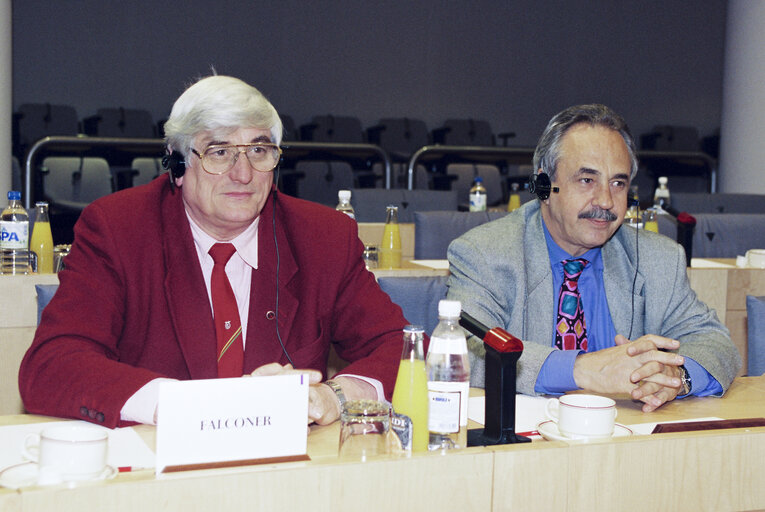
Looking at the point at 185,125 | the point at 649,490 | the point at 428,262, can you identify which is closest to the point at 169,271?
the point at 185,125

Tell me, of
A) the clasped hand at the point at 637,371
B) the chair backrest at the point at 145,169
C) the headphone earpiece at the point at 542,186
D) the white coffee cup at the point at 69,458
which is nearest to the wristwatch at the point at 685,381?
the clasped hand at the point at 637,371

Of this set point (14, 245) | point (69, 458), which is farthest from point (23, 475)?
point (14, 245)

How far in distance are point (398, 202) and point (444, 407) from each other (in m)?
3.45

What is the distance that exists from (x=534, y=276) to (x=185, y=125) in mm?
862

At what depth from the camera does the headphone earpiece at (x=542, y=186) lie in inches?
79.0

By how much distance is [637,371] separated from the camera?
5.18 feet

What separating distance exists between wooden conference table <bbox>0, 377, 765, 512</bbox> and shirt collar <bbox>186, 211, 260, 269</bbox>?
654 millimetres

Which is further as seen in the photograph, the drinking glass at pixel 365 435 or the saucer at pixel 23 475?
the drinking glass at pixel 365 435

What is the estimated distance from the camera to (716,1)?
1038 centimetres

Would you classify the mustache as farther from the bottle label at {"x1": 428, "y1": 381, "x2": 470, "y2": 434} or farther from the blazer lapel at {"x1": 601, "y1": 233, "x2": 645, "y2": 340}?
the bottle label at {"x1": 428, "y1": 381, "x2": 470, "y2": 434}

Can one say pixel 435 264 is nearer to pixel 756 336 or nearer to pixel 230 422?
pixel 756 336

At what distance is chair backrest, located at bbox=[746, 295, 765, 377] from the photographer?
1978 millimetres

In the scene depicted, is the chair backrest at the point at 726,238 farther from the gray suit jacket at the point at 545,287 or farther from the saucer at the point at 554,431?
the saucer at the point at 554,431

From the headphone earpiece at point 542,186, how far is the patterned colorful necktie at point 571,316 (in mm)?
182
